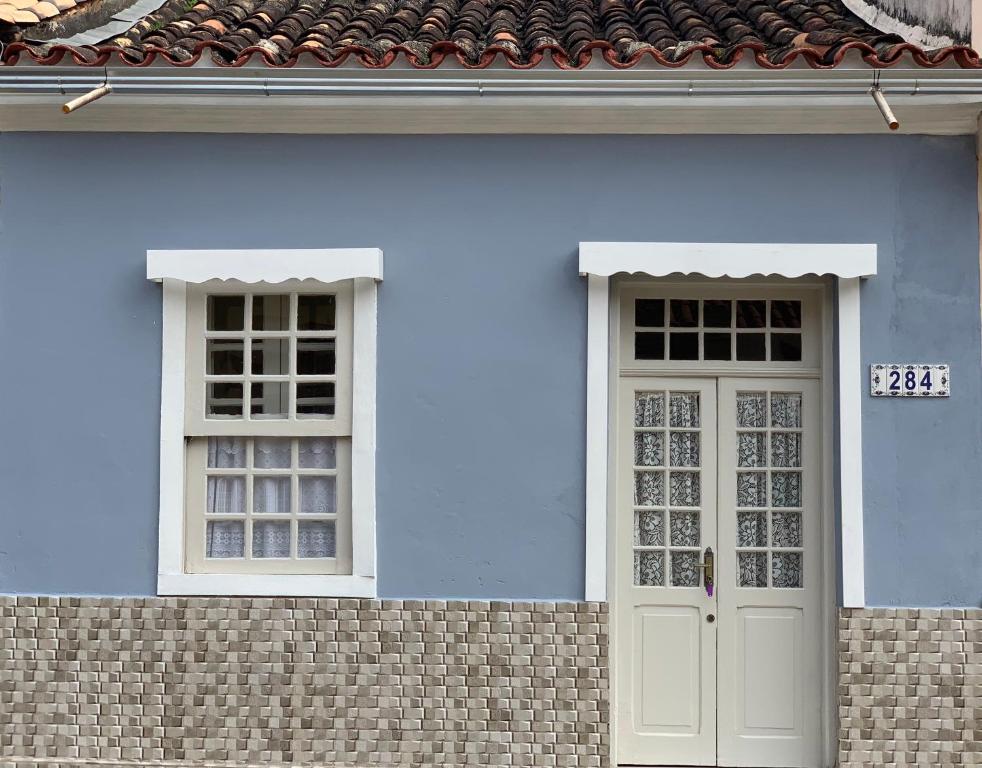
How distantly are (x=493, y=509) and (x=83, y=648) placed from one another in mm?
2789

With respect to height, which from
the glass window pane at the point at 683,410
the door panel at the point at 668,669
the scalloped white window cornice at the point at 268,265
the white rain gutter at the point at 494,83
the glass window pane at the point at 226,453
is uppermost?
the white rain gutter at the point at 494,83

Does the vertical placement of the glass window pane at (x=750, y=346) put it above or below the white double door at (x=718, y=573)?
above

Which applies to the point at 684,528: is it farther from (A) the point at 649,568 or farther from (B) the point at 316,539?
(B) the point at 316,539

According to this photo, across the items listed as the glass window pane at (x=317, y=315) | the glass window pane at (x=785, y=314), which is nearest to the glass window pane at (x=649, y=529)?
the glass window pane at (x=785, y=314)

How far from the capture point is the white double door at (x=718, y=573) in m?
7.78

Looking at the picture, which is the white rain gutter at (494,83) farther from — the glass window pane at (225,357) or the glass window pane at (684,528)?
the glass window pane at (684,528)

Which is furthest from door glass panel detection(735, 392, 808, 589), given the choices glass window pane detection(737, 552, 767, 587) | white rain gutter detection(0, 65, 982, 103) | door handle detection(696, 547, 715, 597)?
white rain gutter detection(0, 65, 982, 103)

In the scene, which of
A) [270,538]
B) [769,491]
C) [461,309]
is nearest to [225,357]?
[270,538]

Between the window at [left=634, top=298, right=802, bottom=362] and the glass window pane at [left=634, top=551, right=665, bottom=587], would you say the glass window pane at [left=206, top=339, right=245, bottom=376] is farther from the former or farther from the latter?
the glass window pane at [left=634, top=551, right=665, bottom=587]

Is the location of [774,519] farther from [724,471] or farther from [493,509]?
[493,509]

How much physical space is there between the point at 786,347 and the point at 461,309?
2204 mm

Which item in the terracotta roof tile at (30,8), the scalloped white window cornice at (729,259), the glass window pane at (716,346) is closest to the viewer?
the scalloped white window cornice at (729,259)

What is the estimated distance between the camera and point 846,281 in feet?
24.7

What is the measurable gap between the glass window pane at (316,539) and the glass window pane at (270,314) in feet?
4.32
